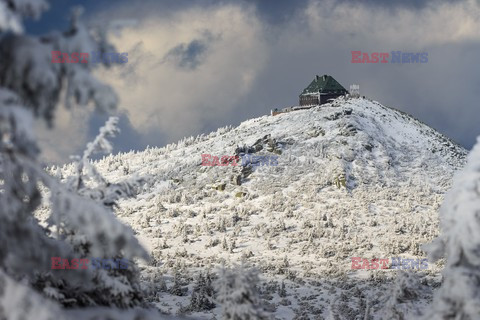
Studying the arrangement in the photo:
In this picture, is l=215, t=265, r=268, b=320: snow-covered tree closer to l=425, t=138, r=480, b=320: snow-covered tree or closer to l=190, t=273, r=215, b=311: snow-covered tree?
l=425, t=138, r=480, b=320: snow-covered tree

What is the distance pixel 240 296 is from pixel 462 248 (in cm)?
490

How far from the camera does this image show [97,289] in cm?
928

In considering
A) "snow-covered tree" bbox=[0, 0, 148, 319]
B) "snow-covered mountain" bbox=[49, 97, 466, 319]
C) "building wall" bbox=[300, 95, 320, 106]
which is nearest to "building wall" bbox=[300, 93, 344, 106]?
"building wall" bbox=[300, 95, 320, 106]

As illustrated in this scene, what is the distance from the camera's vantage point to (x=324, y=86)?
273ft

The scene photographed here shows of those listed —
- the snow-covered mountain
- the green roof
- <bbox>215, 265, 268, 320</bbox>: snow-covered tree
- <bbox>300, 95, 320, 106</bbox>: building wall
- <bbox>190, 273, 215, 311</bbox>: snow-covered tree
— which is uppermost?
the green roof

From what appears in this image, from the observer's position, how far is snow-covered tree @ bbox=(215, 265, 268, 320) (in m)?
10.5

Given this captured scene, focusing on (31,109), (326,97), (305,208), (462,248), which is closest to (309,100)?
(326,97)

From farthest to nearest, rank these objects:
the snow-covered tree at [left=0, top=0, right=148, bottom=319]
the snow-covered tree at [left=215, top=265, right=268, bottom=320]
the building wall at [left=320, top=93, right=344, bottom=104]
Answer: the building wall at [left=320, top=93, right=344, bottom=104] < the snow-covered tree at [left=215, top=265, right=268, bottom=320] < the snow-covered tree at [left=0, top=0, right=148, bottom=319]

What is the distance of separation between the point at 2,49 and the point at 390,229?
3891cm

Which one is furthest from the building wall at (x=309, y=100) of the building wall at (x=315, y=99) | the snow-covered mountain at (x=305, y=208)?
the snow-covered mountain at (x=305, y=208)

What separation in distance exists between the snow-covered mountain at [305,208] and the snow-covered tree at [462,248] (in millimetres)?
7324

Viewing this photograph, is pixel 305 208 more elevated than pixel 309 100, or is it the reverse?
pixel 309 100

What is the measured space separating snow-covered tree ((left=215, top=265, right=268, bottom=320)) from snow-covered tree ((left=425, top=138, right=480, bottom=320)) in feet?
12.7

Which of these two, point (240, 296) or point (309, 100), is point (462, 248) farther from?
point (309, 100)
